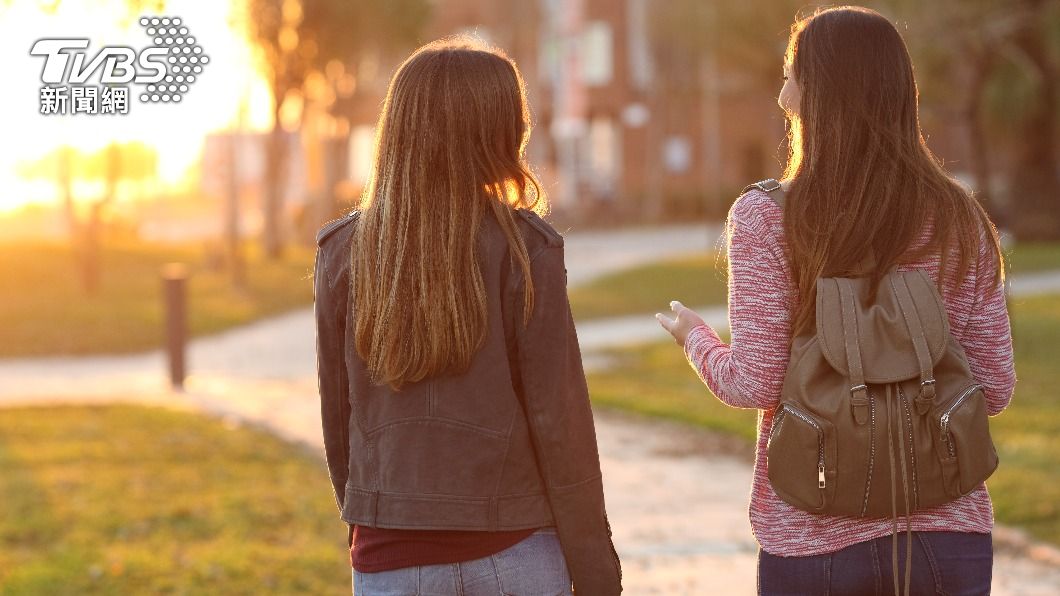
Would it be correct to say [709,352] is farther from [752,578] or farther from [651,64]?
[651,64]

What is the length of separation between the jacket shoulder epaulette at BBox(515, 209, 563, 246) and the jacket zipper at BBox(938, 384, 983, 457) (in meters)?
0.76

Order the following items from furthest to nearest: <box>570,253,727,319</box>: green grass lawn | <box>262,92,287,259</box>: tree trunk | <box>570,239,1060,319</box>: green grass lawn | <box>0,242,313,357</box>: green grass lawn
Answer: <box>262,92,287,259</box>: tree trunk → <box>570,239,1060,319</box>: green grass lawn → <box>570,253,727,319</box>: green grass lawn → <box>0,242,313,357</box>: green grass lawn

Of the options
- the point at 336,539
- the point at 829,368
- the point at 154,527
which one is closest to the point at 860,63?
the point at 829,368

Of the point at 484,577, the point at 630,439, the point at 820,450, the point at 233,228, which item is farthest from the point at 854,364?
the point at 233,228

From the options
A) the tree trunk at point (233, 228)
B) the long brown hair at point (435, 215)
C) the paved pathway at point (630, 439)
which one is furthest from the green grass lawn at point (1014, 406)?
the tree trunk at point (233, 228)

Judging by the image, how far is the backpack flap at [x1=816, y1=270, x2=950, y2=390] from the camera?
2670 mm

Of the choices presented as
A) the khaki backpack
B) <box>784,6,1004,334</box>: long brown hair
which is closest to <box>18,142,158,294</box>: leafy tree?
<box>784,6,1004,334</box>: long brown hair

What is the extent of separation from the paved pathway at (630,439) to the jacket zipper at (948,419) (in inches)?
132

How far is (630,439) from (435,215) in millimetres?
7573

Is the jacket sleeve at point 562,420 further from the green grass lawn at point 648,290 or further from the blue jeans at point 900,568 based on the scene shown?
the green grass lawn at point 648,290

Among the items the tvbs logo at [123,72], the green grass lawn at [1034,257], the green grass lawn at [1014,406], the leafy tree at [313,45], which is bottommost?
the green grass lawn at [1034,257]

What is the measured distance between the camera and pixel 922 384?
2.67 m

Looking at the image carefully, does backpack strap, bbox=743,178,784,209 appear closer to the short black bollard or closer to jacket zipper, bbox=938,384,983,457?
jacket zipper, bbox=938,384,983,457

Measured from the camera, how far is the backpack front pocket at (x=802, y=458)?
8.87 feet
